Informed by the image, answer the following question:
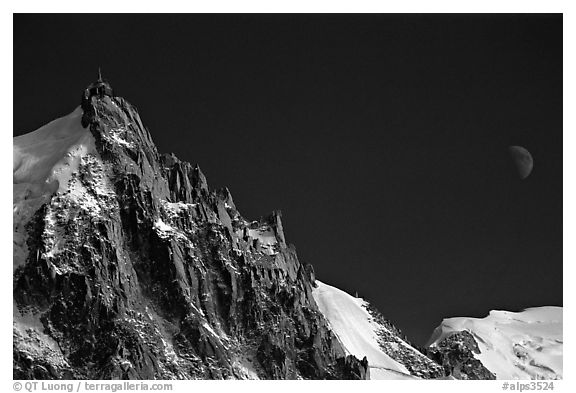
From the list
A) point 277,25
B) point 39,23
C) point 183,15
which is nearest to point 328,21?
point 277,25

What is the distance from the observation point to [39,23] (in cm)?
13950
